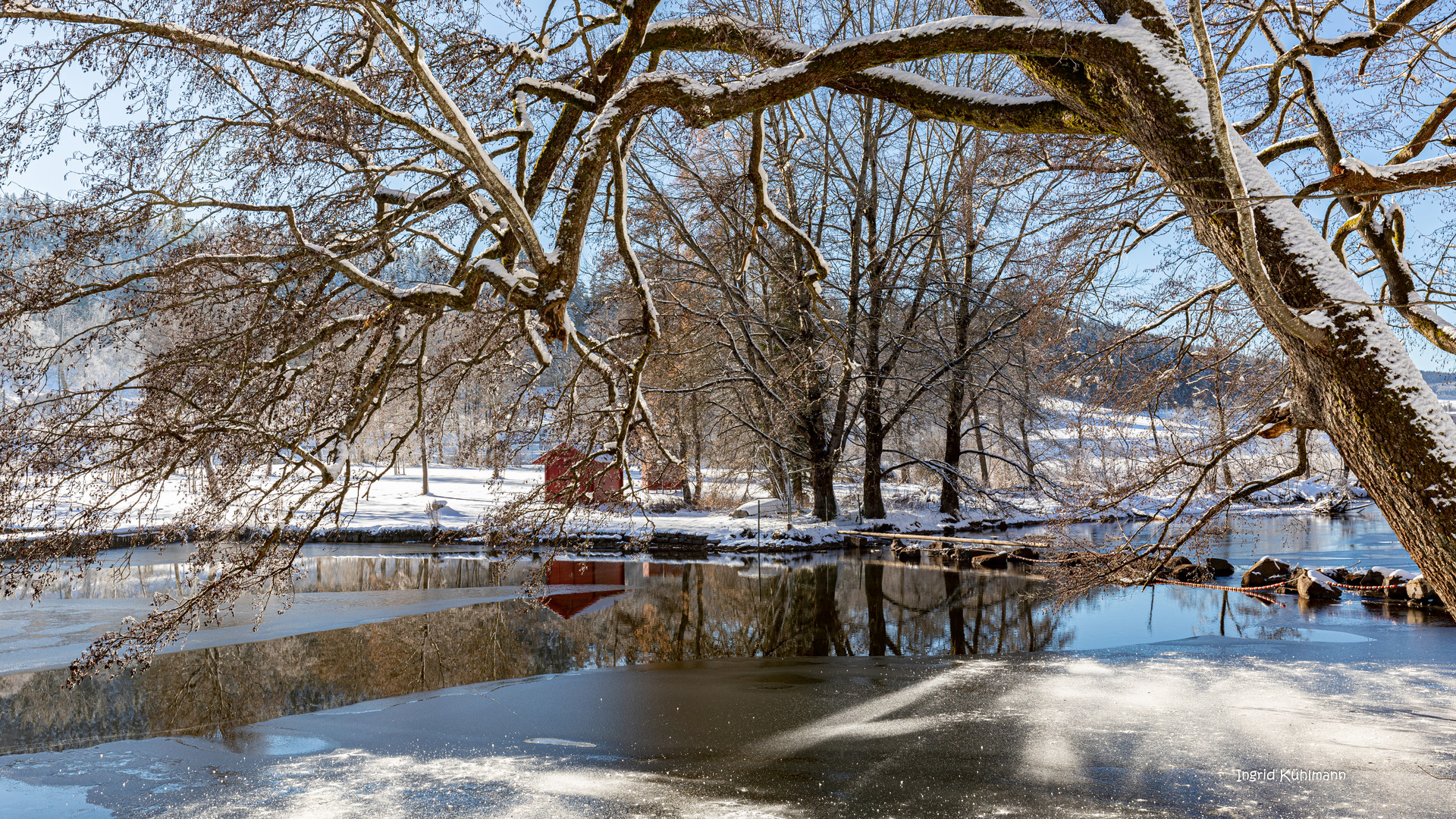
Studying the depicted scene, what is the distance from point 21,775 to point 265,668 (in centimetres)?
312

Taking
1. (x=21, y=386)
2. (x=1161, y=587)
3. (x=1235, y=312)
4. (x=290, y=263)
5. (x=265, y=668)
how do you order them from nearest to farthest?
(x=21, y=386) < (x=290, y=263) < (x=1235, y=312) < (x=265, y=668) < (x=1161, y=587)

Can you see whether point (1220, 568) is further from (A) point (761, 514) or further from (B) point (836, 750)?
(B) point (836, 750)

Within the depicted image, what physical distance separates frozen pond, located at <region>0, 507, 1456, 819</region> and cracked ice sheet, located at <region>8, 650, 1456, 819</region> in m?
0.03

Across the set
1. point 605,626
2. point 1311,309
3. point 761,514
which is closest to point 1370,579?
point 605,626

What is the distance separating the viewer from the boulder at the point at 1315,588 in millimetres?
13672

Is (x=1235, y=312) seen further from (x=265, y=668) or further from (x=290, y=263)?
(x=265, y=668)

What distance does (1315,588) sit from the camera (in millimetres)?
13805

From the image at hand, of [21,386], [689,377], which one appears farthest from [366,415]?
[689,377]

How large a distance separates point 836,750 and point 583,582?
31.1ft

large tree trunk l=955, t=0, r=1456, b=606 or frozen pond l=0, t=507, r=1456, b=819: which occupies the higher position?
large tree trunk l=955, t=0, r=1456, b=606

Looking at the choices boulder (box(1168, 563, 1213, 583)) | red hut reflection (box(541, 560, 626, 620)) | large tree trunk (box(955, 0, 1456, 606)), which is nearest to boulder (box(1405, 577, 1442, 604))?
boulder (box(1168, 563, 1213, 583))

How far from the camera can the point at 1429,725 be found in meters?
7.08

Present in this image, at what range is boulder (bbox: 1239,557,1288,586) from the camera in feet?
48.4

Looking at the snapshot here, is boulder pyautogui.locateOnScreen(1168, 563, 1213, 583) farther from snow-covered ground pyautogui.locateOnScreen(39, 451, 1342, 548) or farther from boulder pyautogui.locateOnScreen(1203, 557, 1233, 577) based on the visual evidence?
snow-covered ground pyautogui.locateOnScreen(39, 451, 1342, 548)
